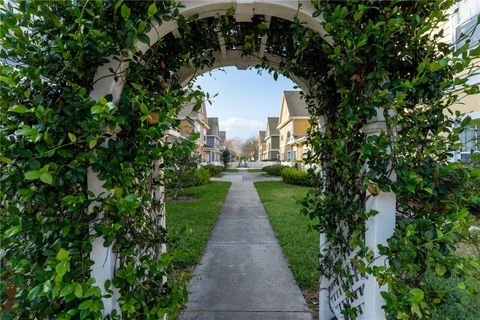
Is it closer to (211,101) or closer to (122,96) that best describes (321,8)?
(211,101)

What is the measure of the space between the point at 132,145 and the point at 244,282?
2830mm

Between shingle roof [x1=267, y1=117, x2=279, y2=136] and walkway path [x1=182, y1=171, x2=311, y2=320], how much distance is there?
32.3 m

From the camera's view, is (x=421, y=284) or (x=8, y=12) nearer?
(x=8, y=12)

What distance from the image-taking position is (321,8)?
1576 mm

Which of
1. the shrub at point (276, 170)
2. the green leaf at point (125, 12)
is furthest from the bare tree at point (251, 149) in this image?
the green leaf at point (125, 12)

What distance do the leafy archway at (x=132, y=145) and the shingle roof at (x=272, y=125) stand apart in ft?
118

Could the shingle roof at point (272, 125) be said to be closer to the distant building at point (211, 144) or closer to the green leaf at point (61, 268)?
the distant building at point (211, 144)

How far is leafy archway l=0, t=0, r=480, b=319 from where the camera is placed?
129cm

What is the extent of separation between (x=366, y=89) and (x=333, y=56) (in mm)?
287

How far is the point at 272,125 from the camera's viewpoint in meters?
38.5

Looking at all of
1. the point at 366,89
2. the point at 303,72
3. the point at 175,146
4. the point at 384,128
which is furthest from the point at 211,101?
the point at 384,128

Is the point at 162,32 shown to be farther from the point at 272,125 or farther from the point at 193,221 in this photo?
the point at 272,125

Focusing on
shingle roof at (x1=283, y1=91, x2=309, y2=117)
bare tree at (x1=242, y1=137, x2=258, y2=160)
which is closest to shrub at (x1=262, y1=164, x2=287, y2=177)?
shingle roof at (x1=283, y1=91, x2=309, y2=117)

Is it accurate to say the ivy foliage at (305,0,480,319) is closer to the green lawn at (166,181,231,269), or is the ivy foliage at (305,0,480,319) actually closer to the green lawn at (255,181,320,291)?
the green lawn at (255,181,320,291)
